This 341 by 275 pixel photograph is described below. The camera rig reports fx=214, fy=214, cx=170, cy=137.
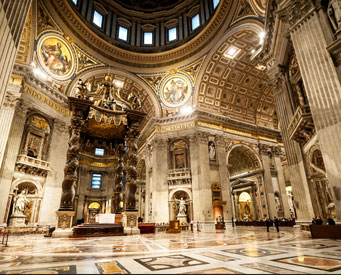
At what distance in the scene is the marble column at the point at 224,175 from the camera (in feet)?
57.8

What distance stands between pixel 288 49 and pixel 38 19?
1611 centimetres

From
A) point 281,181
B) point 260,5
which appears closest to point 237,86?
point 260,5

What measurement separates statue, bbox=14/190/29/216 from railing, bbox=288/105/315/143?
49.6 feet

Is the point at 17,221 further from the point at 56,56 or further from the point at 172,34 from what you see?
the point at 172,34

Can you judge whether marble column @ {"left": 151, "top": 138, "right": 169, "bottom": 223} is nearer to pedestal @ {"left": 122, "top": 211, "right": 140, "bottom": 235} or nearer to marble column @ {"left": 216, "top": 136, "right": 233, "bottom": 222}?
marble column @ {"left": 216, "top": 136, "right": 233, "bottom": 222}

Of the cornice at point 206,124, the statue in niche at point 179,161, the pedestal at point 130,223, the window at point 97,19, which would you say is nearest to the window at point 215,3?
the cornice at point 206,124

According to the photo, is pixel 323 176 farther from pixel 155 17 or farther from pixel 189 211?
pixel 155 17

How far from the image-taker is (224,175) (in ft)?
61.4

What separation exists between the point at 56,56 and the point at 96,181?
50.1ft

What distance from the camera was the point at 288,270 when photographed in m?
2.62

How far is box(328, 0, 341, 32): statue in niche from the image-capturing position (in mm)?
6395

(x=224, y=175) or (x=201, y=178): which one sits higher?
(x=224, y=175)

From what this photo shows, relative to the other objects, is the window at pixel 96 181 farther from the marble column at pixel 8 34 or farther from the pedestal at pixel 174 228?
the marble column at pixel 8 34

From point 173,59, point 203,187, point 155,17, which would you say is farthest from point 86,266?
point 155,17
